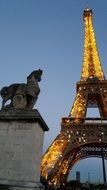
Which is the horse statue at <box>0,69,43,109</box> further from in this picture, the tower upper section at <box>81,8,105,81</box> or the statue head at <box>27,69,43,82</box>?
the tower upper section at <box>81,8,105,81</box>

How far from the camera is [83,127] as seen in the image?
41.0m

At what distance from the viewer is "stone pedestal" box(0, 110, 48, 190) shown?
28.1 feet

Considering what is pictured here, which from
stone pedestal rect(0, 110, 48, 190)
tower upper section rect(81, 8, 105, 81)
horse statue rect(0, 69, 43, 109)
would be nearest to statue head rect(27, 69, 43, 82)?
horse statue rect(0, 69, 43, 109)

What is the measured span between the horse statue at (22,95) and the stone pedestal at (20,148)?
0.40 m

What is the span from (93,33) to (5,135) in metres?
51.1

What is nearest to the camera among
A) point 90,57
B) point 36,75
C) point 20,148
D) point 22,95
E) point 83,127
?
point 20,148

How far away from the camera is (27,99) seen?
1013cm

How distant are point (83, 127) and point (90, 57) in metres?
17.8

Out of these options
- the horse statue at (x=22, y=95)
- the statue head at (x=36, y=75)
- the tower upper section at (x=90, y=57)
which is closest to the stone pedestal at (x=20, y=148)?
the horse statue at (x=22, y=95)

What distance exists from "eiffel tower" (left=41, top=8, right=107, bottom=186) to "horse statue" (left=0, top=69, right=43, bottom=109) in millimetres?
21498

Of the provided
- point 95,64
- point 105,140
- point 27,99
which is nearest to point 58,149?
point 105,140

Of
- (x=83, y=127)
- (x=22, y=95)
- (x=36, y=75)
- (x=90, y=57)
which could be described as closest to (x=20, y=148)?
(x=22, y=95)

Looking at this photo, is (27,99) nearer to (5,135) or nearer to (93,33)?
(5,135)

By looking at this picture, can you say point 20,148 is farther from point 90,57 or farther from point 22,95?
point 90,57
